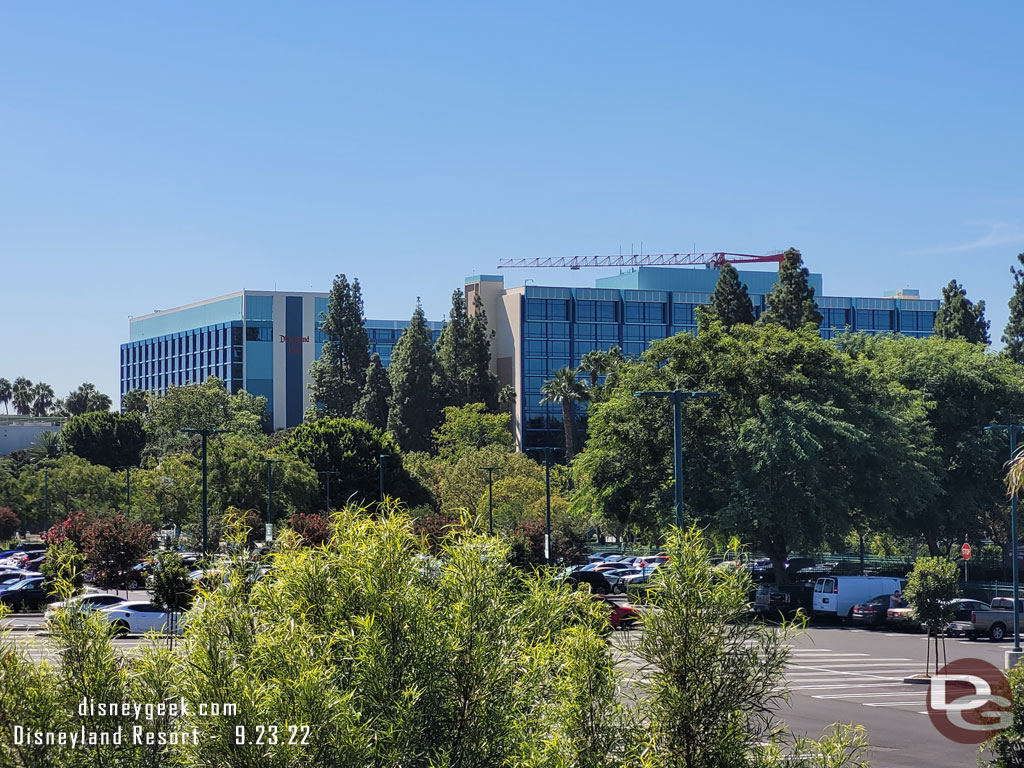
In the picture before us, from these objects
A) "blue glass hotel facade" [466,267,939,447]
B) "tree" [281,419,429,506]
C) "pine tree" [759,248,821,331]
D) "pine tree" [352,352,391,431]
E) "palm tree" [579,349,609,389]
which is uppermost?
"blue glass hotel facade" [466,267,939,447]

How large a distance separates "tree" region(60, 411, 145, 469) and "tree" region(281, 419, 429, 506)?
39.8 meters

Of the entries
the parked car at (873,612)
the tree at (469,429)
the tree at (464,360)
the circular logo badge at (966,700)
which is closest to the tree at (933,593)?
the circular logo badge at (966,700)

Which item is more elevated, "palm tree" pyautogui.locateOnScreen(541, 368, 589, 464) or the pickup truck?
"palm tree" pyautogui.locateOnScreen(541, 368, 589, 464)

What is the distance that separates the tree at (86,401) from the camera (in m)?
153

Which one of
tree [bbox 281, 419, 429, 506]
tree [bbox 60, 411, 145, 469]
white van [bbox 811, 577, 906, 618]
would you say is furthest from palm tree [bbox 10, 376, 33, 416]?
white van [bbox 811, 577, 906, 618]

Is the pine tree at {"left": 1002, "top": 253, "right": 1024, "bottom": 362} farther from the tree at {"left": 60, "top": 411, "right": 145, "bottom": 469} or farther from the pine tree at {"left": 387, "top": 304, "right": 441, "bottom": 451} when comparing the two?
the tree at {"left": 60, "top": 411, "right": 145, "bottom": 469}

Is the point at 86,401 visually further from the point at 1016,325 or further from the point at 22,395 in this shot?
the point at 1016,325

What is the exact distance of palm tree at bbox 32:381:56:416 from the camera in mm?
180125

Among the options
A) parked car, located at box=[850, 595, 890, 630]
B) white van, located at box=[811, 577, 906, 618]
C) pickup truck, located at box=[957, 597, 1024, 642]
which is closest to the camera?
pickup truck, located at box=[957, 597, 1024, 642]

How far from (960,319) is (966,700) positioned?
50304mm

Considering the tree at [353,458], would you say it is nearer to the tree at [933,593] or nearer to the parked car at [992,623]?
the parked car at [992,623]

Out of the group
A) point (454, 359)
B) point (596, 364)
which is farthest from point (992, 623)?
point (454, 359)

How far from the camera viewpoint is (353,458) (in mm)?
76875

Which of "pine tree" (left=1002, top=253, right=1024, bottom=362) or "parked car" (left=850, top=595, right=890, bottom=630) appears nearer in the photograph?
"parked car" (left=850, top=595, right=890, bottom=630)
